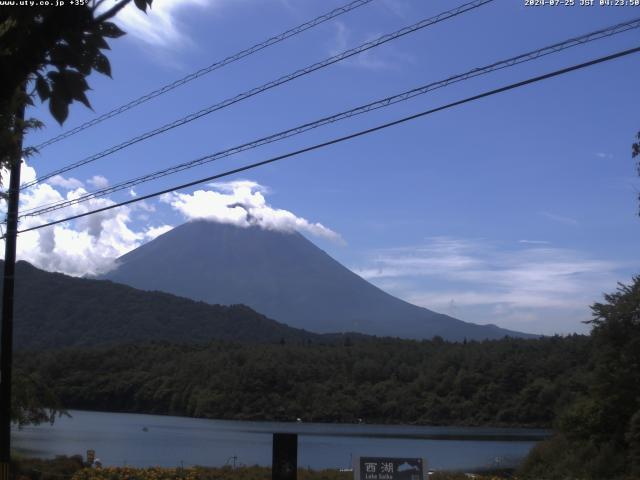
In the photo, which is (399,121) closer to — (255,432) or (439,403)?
(255,432)

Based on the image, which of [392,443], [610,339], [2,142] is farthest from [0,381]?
[392,443]

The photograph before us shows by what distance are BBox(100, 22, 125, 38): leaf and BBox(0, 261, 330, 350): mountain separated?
13161cm

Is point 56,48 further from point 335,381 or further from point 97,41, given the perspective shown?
point 335,381

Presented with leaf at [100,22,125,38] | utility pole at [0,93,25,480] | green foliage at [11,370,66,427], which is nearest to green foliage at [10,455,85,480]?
green foliage at [11,370,66,427]

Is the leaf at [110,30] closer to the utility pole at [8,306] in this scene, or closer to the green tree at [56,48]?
the green tree at [56,48]

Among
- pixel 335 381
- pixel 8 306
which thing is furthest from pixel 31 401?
pixel 335 381

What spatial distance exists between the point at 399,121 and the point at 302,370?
68.9 meters

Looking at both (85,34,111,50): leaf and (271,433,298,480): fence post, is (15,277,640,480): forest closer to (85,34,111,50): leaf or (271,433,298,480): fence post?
(271,433,298,480): fence post

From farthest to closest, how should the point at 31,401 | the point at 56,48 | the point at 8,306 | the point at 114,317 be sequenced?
the point at 114,317 < the point at 31,401 < the point at 8,306 < the point at 56,48

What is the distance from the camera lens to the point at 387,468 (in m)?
10.3

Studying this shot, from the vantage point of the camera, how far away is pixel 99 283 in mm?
161125

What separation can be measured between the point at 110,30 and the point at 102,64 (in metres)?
0.15

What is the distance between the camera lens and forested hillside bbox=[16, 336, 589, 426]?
6912 cm

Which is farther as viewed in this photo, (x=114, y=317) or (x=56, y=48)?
(x=114, y=317)
